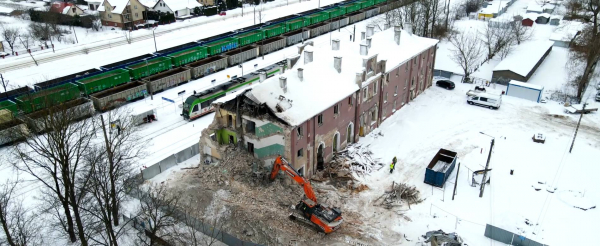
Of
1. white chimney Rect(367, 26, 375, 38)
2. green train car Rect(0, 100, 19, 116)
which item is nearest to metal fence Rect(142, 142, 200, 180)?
green train car Rect(0, 100, 19, 116)

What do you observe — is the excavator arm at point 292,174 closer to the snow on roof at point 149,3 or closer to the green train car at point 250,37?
the green train car at point 250,37

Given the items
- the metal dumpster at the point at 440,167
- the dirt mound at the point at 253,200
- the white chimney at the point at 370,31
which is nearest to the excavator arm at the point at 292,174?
the dirt mound at the point at 253,200

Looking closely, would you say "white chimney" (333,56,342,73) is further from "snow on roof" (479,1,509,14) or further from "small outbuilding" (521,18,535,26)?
"snow on roof" (479,1,509,14)

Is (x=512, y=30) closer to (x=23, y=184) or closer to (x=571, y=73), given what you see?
(x=571, y=73)

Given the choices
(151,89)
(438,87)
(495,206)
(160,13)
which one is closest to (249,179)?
(495,206)

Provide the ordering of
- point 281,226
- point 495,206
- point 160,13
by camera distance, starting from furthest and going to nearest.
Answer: point 160,13 < point 495,206 < point 281,226

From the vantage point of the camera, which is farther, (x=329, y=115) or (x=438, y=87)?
(x=438, y=87)
